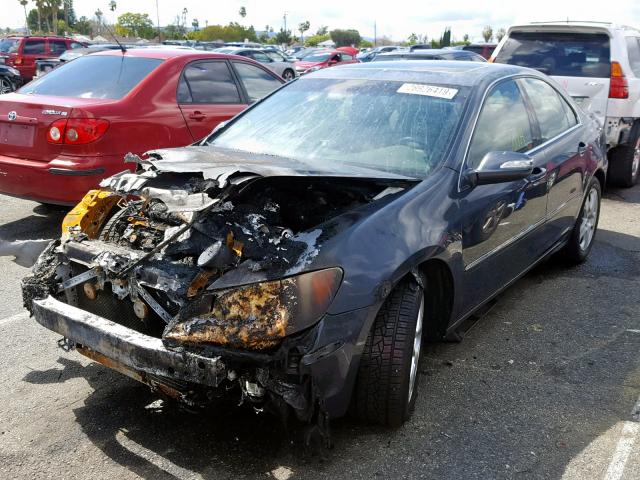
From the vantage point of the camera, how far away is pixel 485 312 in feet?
15.2

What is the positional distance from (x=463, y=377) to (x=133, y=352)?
6.05 feet

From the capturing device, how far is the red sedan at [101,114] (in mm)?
5582

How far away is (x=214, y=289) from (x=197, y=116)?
13.5 ft

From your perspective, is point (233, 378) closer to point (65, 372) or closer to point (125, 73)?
point (65, 372)

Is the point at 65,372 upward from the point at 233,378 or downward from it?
downward

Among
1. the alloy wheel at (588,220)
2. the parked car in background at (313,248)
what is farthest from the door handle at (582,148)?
the parked car in background at (313,248)

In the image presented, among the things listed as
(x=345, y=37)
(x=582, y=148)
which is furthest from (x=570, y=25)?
(x=345, y=37)

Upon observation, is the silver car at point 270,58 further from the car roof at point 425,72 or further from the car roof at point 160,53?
the car roof at point 425,72

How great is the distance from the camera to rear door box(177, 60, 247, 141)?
256 inches

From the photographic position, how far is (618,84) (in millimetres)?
7938

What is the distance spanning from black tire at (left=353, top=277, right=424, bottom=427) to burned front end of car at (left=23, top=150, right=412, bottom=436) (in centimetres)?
22

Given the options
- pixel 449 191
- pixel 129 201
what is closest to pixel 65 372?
pixel 129 201

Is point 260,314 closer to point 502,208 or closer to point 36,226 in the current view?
point 502,208

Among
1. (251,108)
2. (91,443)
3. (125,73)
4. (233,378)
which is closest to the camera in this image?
(233,378)
